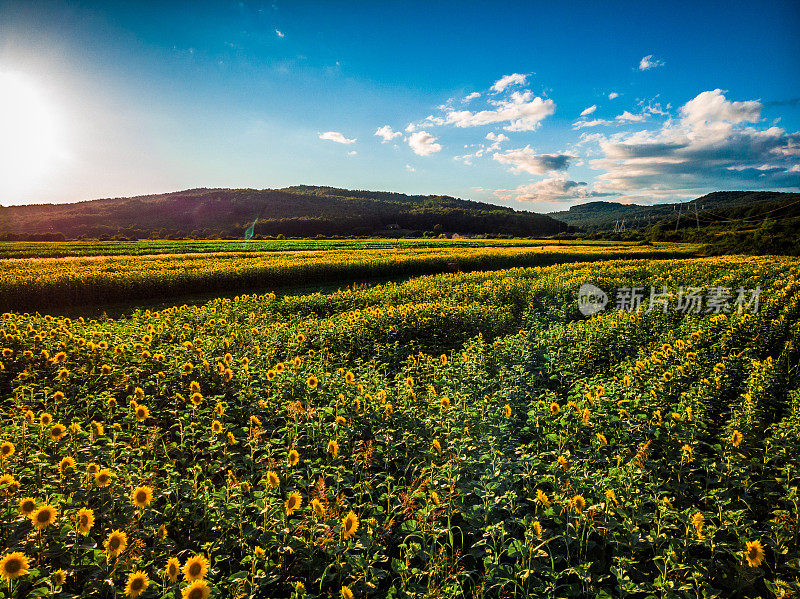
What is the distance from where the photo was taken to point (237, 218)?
357 ft

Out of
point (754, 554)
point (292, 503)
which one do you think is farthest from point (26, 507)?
point (754, 554)

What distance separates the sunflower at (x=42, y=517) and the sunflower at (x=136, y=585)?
2.44 ft

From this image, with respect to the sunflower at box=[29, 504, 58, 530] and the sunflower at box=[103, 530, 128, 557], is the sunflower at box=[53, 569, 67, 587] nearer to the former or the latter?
the sunflower at box=[103, 530, 128, 557]

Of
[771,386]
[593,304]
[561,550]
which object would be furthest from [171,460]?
[593,304]

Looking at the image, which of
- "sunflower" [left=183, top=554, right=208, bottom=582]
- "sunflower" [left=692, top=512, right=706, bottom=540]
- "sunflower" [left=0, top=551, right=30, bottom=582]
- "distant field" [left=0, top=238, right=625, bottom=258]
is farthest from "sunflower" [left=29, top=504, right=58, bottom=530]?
"distant field" [left=0, top=238, right=625, bottom=258]

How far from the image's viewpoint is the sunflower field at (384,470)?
2570 mm

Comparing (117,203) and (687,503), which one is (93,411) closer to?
(687,503)

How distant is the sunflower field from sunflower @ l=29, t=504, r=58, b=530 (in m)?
0.01

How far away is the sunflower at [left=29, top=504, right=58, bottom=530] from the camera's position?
2379 millimetres

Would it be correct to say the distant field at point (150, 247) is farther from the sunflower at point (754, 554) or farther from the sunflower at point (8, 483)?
the sunflower at point (754, 554)

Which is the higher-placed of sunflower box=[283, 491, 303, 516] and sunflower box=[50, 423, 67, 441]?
sunflower box=[50, 423, 67, 441]

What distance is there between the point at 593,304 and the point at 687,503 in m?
9.15

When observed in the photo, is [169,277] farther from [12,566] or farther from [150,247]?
[150,247]

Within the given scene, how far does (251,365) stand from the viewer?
5.47 meters
